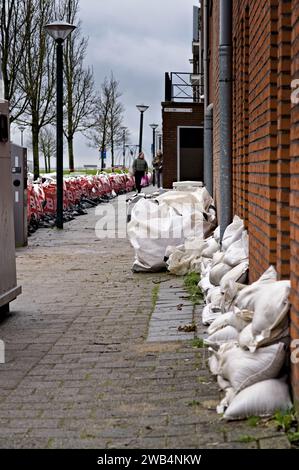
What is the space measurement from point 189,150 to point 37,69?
23.1 feet

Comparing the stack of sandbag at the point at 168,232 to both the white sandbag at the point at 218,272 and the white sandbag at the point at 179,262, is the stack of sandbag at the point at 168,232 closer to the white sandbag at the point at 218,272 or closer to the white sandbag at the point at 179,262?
the white sandbag at the point at 179,262

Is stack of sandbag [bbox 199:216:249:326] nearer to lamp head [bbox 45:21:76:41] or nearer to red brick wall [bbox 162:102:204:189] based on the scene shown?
lamp head [bbox 45:21:76:41]

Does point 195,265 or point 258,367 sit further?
point 195,265

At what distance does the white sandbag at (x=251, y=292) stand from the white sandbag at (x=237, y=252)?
1966 millimetres

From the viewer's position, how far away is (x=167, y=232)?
11344 millimetres

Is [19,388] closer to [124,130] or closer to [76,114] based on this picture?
[76,114]

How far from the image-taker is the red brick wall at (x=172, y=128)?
31562 mm

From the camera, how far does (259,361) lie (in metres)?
4.58

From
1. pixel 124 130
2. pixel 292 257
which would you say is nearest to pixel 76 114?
pixel 124 130

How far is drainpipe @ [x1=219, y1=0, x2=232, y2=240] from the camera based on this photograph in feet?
33.2

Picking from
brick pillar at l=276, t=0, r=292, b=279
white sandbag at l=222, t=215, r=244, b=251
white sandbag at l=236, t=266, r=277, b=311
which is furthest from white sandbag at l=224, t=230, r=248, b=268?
brick pillar at l=276, t=0, r=292, b=279

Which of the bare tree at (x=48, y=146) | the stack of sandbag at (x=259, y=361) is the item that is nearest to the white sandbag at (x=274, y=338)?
the stack of sandbag at (x=259, y=361)

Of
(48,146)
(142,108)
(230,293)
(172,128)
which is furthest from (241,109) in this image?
(48,146)

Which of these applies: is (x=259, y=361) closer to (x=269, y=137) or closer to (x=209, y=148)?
(x=269, y=137)
